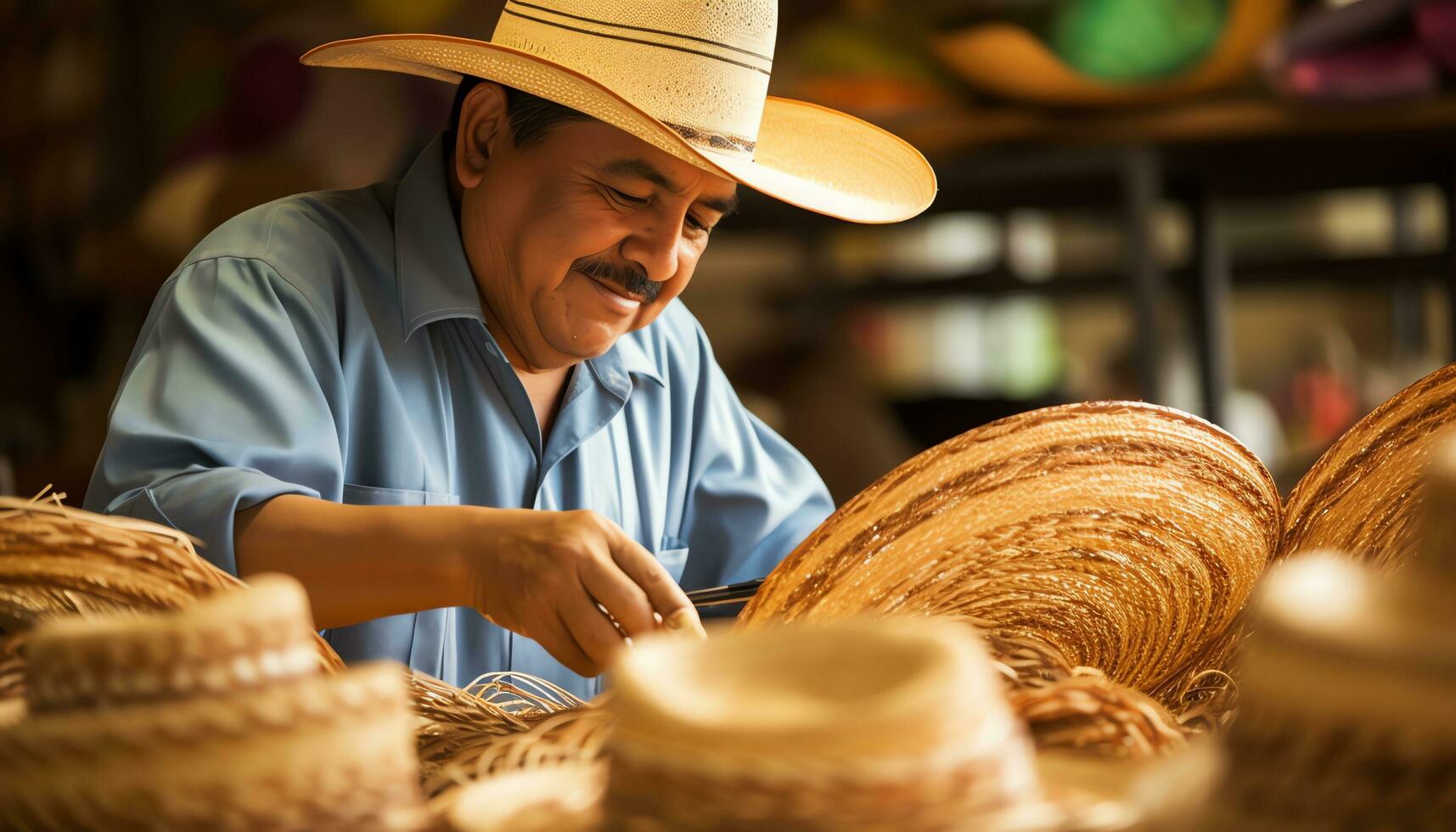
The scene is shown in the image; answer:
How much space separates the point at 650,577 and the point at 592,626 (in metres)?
0.05

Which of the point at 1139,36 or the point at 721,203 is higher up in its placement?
the point at 1139,36

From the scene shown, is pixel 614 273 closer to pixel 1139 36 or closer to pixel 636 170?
pixel 636 170

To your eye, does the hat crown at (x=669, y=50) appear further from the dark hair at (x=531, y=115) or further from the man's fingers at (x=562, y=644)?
the man's fingers at (x=562, y=644)

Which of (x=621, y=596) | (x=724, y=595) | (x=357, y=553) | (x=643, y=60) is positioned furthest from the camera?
(x=643, y=60)

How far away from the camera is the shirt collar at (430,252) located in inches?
50.5

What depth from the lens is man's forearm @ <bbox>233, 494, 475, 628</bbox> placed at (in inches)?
35.0

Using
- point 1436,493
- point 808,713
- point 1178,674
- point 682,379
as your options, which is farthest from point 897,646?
point 682,379

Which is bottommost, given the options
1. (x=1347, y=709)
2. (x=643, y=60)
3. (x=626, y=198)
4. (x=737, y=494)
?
(x=737, y=494)

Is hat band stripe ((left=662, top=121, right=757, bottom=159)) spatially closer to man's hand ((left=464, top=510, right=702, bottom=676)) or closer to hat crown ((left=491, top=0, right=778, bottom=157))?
hat crown ((left=491, top=0, right=778, bottom=157))

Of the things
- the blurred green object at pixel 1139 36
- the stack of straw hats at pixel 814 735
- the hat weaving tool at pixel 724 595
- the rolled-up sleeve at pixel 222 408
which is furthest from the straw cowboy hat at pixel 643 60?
the blurred green object at pixel 1139 36

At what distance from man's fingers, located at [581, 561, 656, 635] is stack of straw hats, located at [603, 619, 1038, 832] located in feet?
1.00

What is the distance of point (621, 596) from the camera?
0.80 m

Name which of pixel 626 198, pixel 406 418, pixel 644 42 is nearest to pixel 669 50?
pixel 644 42

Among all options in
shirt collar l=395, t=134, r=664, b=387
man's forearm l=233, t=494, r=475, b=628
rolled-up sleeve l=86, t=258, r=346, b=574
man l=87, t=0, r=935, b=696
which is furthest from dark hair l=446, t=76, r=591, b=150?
man's forearm l=233, t=494, r=475, b=628
